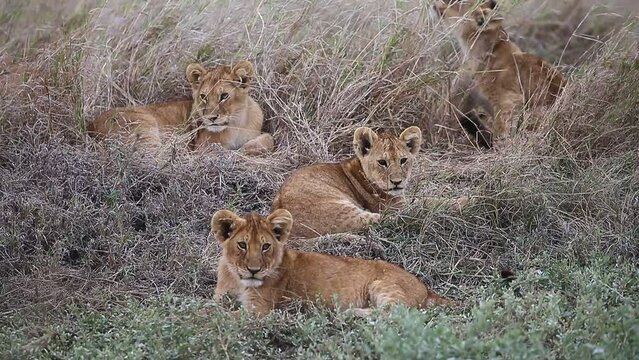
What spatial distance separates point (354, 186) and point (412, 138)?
1.60 feet

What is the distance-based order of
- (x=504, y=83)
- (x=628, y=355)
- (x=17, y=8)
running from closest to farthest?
1. (x=628, y=355)
2. (x=504, y=83)
3. (x=17, y=8)

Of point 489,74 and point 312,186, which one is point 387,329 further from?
point 489,74

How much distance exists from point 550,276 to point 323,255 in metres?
1.25

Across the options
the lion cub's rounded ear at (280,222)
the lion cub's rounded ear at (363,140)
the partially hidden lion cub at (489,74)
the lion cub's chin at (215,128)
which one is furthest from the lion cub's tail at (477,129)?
the lion cub's rounded ear at (280,222)

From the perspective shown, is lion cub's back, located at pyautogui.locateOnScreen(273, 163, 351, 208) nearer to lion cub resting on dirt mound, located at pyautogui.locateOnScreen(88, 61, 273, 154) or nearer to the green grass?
lion cub resting on dirt mound, located at pyautogui.locateOnScreen(88, 61, 273, 154)

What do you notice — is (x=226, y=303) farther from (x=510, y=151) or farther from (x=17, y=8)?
(x=17, y=8)

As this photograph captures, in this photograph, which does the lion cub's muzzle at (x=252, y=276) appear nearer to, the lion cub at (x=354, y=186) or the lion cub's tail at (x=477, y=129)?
the lion cub at (x=354, y=186)

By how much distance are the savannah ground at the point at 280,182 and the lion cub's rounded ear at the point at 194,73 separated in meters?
0.43

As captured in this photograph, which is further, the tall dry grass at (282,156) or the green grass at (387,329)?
the tall dry grass at (282,156)

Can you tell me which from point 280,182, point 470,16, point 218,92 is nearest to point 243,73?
point 218,92

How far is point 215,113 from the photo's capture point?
936 cm

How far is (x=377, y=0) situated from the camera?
10.1 metres

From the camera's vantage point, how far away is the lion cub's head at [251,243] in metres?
6.71

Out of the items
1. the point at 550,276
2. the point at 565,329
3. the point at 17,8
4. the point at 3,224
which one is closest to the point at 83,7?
the point at 17,8
